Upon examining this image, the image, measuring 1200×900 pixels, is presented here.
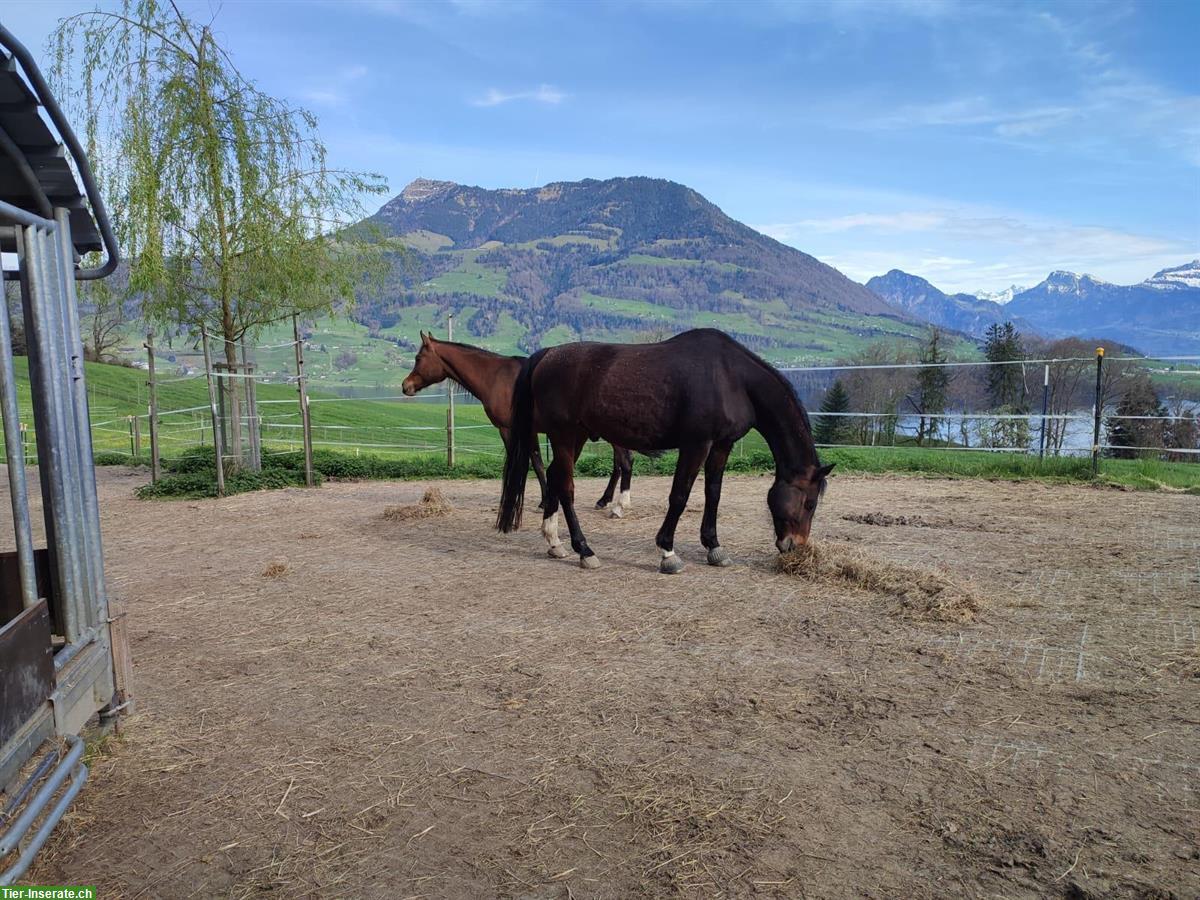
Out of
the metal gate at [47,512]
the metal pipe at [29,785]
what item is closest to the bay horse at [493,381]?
the metal gate at [47,512]

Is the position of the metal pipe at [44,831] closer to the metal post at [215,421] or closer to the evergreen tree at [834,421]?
the metal post at [215,421]

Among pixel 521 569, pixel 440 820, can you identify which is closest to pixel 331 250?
pixel 521 569

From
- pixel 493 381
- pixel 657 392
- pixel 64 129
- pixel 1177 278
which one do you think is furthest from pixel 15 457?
pixel 1177 278

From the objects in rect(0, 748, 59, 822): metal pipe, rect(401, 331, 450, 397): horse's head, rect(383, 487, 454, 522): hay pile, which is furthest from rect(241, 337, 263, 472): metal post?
rect(0, 748, 59, 822): metal pipe

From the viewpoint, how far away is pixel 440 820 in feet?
8.46

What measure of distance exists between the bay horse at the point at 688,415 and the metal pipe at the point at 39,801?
413 cm

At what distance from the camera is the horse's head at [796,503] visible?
610 cm

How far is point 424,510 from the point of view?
28.8ft

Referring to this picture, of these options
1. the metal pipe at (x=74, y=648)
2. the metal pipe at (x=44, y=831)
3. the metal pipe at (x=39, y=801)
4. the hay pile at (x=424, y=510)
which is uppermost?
the metal pipe at (x=74, y=648)

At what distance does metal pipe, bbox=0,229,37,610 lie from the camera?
227cm

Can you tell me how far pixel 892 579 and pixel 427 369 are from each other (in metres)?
6.41

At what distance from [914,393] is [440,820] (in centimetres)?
1415

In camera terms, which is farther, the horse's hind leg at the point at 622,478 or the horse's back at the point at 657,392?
the horse's hind leg at the point at 622,478

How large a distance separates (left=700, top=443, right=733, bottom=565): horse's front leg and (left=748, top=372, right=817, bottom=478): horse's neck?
411mm
